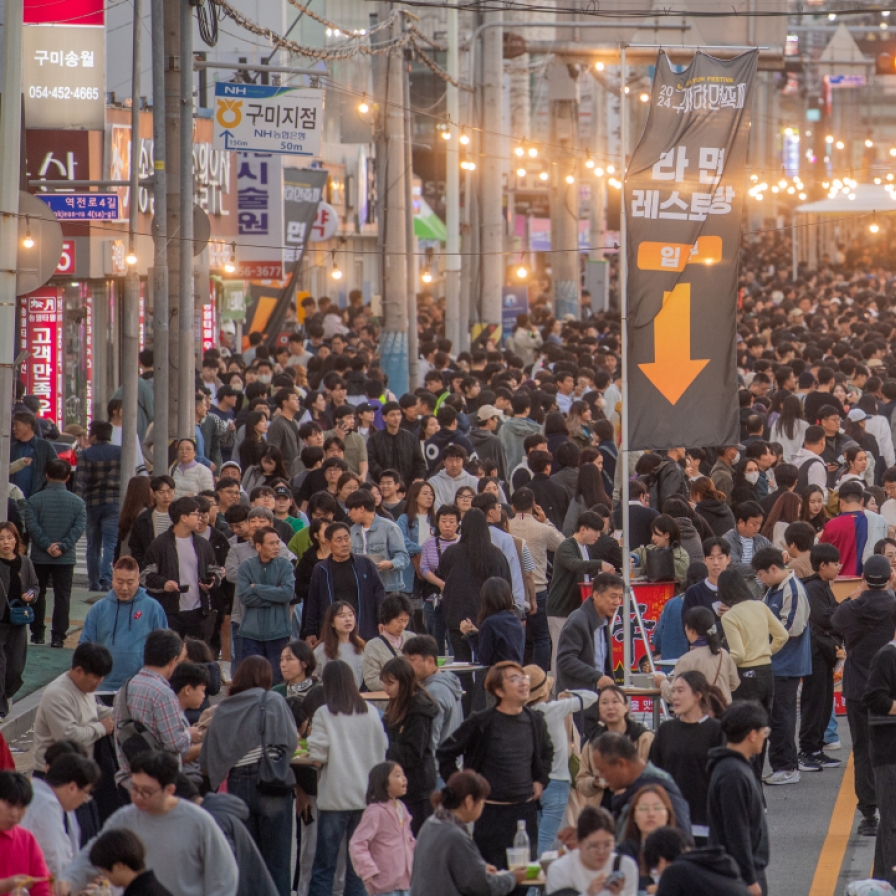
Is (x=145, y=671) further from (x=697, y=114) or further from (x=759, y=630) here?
(x=697, y=114)

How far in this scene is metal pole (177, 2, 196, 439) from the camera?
16.6m

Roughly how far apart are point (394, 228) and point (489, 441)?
9807 mm

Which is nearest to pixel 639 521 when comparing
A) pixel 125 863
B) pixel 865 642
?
pixel 865 642

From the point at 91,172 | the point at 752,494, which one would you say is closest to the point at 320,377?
the point at 91,172

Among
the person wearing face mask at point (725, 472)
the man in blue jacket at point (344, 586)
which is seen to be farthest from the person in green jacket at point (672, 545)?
the person wearing face mask at point (725, 472)

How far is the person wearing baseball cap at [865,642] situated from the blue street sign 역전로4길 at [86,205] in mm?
8644

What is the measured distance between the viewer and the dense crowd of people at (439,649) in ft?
23.4

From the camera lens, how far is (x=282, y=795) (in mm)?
8516

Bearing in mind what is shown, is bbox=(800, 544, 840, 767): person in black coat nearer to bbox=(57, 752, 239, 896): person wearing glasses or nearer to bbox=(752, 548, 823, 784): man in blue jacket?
bbox=(752, 548, 823, 784): man in blue jacket

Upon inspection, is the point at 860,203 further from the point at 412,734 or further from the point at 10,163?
the point at 412,734

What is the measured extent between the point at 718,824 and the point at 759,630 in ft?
10.2

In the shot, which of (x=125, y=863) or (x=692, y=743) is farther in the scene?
(x=692, y=743)

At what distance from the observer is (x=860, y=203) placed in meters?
47.0

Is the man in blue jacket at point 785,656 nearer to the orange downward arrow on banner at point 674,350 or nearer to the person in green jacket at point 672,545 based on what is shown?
the person in green jacket at point 672,545
